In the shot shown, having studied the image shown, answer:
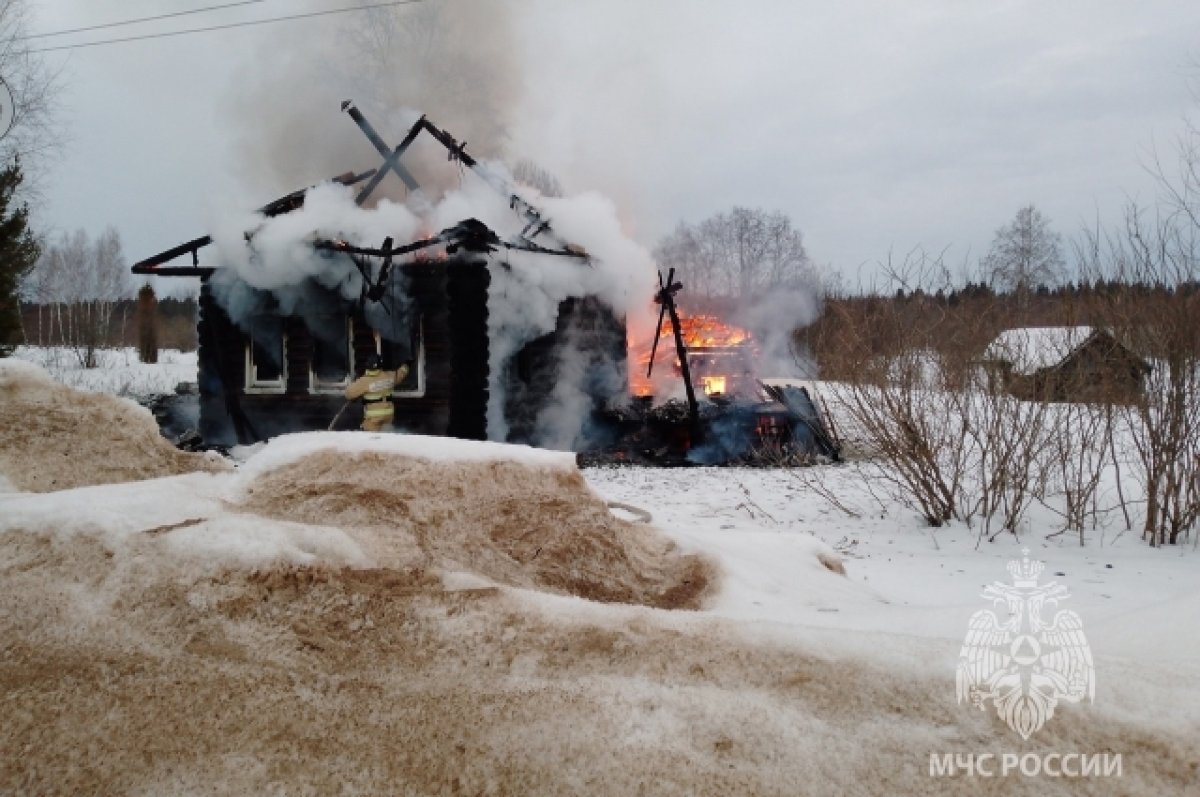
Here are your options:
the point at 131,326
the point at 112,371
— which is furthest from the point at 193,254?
the point at 131,326

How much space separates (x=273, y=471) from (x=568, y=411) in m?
10.9

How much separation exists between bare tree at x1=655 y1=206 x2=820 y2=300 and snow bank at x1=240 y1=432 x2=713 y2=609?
1633 inches

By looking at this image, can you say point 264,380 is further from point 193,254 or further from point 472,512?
point 472,512

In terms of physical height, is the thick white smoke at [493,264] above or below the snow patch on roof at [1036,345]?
above

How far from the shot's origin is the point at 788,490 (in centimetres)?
1024

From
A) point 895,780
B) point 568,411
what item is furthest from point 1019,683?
point 568,411

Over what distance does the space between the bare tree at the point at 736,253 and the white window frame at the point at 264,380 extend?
3328cm

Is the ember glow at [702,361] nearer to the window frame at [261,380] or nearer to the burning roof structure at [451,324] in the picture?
the burning roof structure at [451,324]

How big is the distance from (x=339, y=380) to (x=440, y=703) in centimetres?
1264

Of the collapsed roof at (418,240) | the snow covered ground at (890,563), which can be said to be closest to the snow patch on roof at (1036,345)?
the snow covered ground at (890,563)

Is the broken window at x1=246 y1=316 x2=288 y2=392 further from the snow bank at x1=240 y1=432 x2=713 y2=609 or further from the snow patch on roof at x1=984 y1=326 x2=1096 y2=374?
the snow patch on roof at x1=984 y1=326 x2=1096 y2=374

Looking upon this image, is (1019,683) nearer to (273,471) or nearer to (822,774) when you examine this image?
(822,774)

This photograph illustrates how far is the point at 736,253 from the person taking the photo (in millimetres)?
47219

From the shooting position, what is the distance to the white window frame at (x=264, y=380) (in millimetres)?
13820
